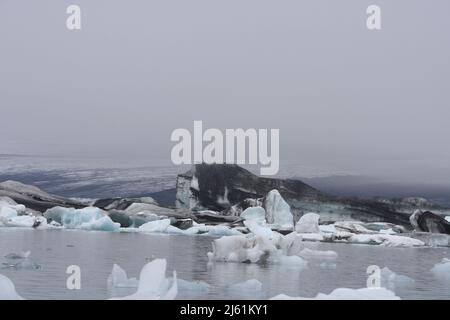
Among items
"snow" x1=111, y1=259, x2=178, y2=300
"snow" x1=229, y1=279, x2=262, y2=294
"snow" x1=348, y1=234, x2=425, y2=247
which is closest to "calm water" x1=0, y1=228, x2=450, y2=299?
"snow" x1=229, y1=279, x2=262, y2=294

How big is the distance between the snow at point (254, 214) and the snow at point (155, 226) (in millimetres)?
3081

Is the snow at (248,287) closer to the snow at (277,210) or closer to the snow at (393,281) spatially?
the snow at (393,281)

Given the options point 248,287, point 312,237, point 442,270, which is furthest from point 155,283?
point 312,237

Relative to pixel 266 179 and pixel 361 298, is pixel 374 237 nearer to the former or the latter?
pixel 266 179

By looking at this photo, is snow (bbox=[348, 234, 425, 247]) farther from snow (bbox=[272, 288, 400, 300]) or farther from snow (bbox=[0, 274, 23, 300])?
snow (bbox=[0, 274, 23, 300])

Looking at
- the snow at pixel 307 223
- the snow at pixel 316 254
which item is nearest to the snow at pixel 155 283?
the snow at pixel 316 254

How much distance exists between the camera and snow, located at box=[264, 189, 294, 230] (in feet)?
64.9

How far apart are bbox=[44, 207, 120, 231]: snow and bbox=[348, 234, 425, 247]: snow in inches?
336

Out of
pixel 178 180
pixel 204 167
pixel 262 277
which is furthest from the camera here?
pixel 204 167

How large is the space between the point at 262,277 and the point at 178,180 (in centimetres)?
890

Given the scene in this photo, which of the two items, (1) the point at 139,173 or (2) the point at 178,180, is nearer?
(1) the point at 139,173
